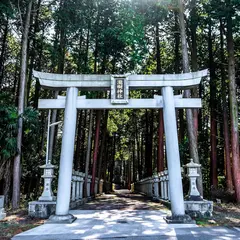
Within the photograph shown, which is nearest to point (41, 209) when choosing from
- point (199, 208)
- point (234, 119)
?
point (199, 208)

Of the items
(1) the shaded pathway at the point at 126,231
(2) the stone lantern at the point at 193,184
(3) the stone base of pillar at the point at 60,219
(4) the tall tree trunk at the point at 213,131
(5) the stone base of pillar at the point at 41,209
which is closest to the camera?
(1) the shaded pathway at the point at 126,231

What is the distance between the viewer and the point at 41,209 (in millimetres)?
7164

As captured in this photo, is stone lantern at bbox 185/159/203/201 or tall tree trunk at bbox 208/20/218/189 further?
tall tree trunk at bbox 208/20/218/189

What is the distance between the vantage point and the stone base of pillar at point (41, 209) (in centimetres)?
712

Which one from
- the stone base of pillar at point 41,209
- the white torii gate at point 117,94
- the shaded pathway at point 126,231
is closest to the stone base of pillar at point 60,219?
the shaded pathway at point 126,231

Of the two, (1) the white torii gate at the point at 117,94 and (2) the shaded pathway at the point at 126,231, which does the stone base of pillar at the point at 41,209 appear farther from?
(1) the white torii gate at the point at 117,94

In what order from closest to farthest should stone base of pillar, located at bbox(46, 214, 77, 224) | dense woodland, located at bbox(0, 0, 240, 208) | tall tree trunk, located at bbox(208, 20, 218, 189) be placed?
stone base of pillar, located at bbox(46, 214, 77, 224) → dense woodland, located at bbox(0, 0, 240, 208) → tall tree trunk, located at bbox(208, 20, 218, 189)

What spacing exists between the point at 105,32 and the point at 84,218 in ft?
28.2

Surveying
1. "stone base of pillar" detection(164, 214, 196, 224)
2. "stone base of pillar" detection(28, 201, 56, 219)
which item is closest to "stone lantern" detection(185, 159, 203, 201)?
"stone base of pillar" detection(164, 214, 196, 224)

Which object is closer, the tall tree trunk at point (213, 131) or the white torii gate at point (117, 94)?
the white torii gate at point (117, 94)

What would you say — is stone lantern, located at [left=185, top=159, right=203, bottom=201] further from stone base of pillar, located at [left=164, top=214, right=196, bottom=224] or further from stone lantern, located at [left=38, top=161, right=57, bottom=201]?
stone lantern, located at [left=38, top=161, right=57, bottom=201]

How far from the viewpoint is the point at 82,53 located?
13133mm

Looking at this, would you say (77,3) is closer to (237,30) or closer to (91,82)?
(91,82)

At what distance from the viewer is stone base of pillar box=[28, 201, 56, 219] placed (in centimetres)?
712
